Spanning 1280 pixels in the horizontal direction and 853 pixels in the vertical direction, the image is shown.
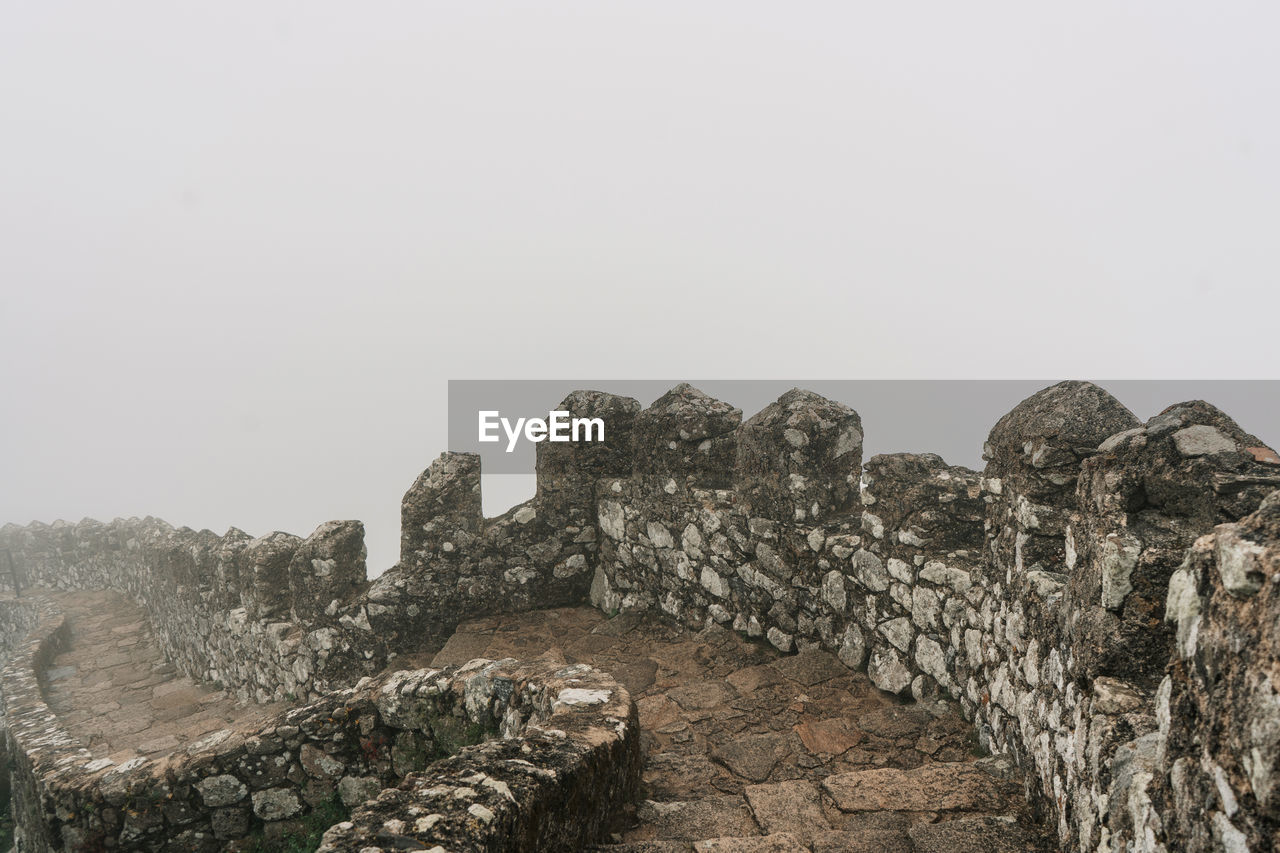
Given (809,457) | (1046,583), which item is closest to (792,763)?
(1046,583)

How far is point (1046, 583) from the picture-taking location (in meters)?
3.26

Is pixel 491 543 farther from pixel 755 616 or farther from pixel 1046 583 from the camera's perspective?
pixel 1046 583

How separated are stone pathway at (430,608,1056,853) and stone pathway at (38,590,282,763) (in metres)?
2.77

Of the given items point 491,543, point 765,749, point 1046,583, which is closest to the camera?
point 1046,583

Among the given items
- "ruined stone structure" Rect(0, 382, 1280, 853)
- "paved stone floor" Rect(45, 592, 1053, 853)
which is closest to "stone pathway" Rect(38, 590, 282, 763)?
"paved stone floor" Rect(45, 592, 1053, 853)

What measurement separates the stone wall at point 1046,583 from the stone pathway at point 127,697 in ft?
12.2

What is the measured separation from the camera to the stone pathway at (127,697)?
7.93 metres

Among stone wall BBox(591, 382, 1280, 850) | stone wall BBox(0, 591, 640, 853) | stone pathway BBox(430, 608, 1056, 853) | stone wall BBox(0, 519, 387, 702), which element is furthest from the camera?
stone wall BBox(0, 519, 387, 702)

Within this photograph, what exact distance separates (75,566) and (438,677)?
60.7 feet

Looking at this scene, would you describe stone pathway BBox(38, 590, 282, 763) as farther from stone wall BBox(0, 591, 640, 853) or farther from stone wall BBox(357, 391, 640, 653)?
stone wall BBox(357, 391, 640, 653)

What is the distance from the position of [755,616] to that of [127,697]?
29.0 feet

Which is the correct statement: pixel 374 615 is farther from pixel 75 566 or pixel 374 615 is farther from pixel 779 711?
pixel 75 566

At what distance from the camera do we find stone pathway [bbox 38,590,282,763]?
793 centimetres

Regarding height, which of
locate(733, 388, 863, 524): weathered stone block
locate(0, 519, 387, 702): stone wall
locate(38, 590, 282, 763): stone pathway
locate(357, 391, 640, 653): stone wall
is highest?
locate(733, 388, 863, 524): weathered stone block
